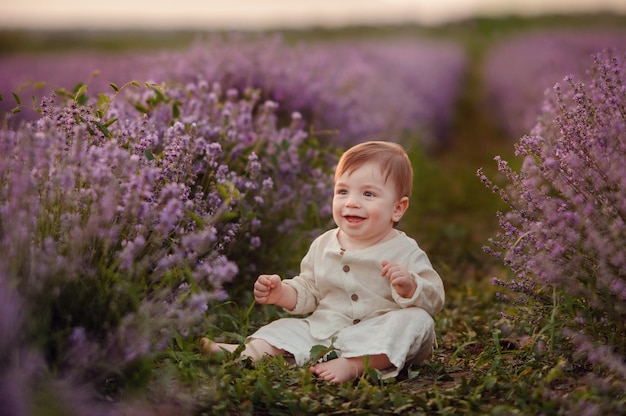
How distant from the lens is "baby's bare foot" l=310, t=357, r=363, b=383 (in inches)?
111

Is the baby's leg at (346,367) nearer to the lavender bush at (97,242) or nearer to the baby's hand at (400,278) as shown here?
the baby's hand at (400,278)

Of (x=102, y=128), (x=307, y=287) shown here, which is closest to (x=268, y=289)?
(x=307, y=287)

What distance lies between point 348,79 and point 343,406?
483 cm

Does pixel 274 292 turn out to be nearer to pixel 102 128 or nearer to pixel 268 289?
pixel 268 289

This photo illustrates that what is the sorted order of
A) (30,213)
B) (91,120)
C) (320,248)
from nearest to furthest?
(30,213), (91,120), (320,248)

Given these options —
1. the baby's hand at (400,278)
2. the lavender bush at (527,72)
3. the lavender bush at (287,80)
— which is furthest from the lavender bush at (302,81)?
the lavender bush at (527,72)

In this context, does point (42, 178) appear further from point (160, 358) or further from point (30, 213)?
point (160, 358)

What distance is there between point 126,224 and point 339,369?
3.03ft

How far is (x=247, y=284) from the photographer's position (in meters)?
3.87

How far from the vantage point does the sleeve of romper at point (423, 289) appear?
293 centimetres

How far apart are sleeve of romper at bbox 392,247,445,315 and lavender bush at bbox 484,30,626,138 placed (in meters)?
5.46

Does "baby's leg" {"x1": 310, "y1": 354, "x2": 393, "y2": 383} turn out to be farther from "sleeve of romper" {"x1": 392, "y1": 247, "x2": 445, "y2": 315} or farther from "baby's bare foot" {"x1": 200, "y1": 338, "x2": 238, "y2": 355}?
"baby's bare foot" {"x1": 200, "y1": 338, "x2": 238, "y2": 355}

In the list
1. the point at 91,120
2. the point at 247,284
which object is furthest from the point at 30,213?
the point at 247,284

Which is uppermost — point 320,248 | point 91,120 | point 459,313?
point 91,120
